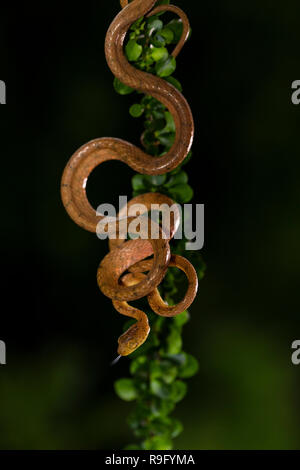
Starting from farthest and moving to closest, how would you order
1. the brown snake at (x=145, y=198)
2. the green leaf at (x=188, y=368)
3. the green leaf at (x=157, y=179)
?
the green leaf at (x=188, y=368), the green leaf at (x=157, y=179), the brown snake at (x=145, y=198)

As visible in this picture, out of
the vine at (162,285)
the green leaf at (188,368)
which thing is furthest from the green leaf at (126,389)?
the green leaf at (188,368)

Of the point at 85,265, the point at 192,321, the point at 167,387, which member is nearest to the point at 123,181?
the point at 85,265

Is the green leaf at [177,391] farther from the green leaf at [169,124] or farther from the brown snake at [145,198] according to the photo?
the green leaf at [169,124]

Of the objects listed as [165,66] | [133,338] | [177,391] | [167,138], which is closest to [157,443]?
[177,391]

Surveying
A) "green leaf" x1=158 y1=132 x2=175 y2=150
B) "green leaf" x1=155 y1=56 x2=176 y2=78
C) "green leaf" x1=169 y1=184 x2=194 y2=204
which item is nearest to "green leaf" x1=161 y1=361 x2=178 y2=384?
"green leaf" x1=169 y1=184 x2=194 y2=204

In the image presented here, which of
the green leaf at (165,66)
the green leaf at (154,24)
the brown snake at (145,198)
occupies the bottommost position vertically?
the brown snake at (145,198)

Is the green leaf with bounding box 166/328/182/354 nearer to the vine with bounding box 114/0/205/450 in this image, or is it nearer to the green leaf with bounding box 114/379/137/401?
the vine with bounding box 114/0/205/450

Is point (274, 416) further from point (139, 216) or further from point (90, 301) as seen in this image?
point (139, 216)
